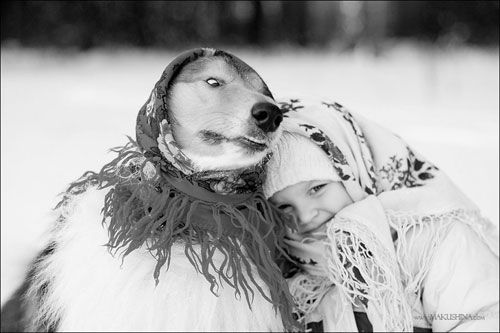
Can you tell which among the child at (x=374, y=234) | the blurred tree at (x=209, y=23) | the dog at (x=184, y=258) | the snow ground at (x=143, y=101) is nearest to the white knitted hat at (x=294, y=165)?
the child at (x=374, y=234)

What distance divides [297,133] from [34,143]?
1.60m

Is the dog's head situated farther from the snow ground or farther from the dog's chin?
the snow ground

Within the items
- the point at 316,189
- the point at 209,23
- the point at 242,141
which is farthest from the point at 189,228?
the point at 209,23

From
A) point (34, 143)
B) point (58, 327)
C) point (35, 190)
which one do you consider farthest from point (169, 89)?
point (34, 143)

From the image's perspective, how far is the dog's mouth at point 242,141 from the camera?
74 cm

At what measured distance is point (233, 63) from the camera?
817 millimetres

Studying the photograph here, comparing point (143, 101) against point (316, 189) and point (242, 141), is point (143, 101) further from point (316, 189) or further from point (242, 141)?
point (242, 141)

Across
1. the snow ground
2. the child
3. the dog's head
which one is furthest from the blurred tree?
the dog's head

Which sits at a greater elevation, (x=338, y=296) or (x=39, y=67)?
(x=39, y=67)

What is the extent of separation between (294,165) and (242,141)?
0.17 meters

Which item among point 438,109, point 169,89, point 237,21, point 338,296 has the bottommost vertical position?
point 338,296

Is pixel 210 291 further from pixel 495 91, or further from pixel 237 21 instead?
pixel 237 21

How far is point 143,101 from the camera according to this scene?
2402mm

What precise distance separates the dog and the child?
0.45 feet
